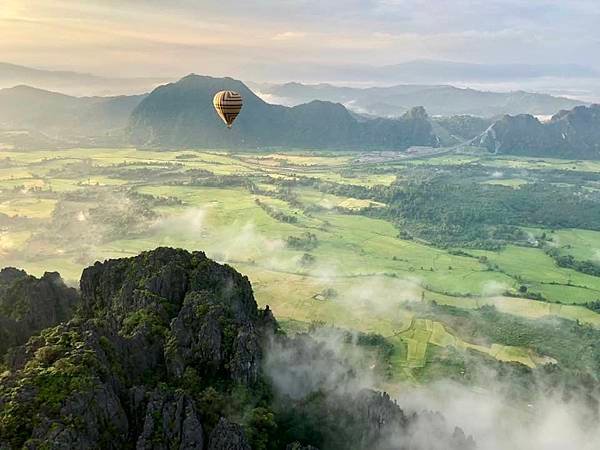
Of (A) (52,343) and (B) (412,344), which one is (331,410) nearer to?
(A) (52,343)

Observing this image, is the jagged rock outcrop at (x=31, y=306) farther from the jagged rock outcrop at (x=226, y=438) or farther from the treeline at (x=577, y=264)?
the treeline at (x=577, y=264)

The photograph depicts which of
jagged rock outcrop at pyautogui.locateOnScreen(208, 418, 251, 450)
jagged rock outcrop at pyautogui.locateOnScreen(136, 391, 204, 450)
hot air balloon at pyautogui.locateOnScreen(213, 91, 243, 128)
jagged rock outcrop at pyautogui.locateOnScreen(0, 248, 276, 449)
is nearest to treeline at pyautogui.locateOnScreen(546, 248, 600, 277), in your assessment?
hot air balloon at pyautogui.locateOnScreen(213, 91, 243, 128)

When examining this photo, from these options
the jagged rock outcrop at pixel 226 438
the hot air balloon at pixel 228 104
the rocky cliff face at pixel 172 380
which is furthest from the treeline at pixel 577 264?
the jagged rock outcrop at pixel 226 438

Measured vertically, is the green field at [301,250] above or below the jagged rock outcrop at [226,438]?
below

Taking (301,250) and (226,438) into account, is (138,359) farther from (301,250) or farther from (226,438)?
(301,250)

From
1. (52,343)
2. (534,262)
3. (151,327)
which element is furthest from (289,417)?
(534,262)

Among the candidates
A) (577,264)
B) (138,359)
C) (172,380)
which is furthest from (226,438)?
(577,264)
